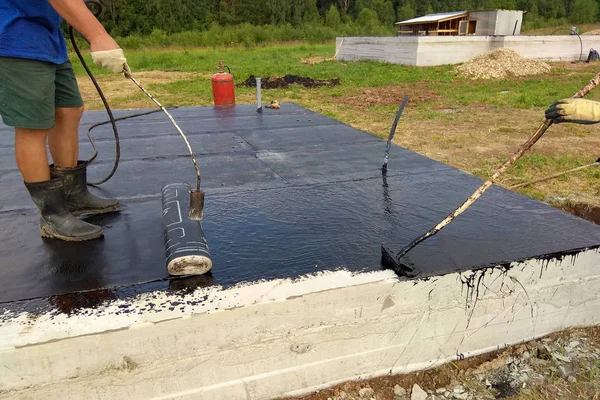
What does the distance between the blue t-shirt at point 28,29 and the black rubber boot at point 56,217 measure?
51 centimetres

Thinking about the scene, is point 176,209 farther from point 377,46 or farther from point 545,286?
point 377,46

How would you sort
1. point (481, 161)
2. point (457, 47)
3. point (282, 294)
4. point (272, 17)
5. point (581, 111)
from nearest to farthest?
point (581, 111), point (282, 294), point (481, 161), point (457, 47), point (272, 17)

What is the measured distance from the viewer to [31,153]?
5.93 ft

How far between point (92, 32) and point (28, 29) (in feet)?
0.80

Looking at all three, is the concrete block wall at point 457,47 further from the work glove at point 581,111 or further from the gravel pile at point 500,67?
the work glove at point 581,111

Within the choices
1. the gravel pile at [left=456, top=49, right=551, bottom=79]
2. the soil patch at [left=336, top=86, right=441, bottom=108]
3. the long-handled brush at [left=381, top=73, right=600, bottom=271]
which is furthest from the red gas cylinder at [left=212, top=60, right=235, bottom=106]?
the gravel pile at [left=456, top=49, right=551, bottom=79]

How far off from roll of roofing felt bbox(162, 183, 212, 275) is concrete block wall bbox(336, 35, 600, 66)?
14.6 m

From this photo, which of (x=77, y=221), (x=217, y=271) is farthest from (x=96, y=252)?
(x=217, y=271)

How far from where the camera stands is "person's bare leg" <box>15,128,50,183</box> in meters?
1.79

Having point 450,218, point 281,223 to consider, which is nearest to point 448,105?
point 281,223

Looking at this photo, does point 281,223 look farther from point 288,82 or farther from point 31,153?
point 288,82

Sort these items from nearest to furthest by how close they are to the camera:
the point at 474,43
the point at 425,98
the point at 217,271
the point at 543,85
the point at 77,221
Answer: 1. the point at 217,271
2. the point at 77,221
3. the point at 425,98
4. the point at 543,85
5. the point at 474,43

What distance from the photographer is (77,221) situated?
195 centimetres

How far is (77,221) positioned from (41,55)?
694 mm
